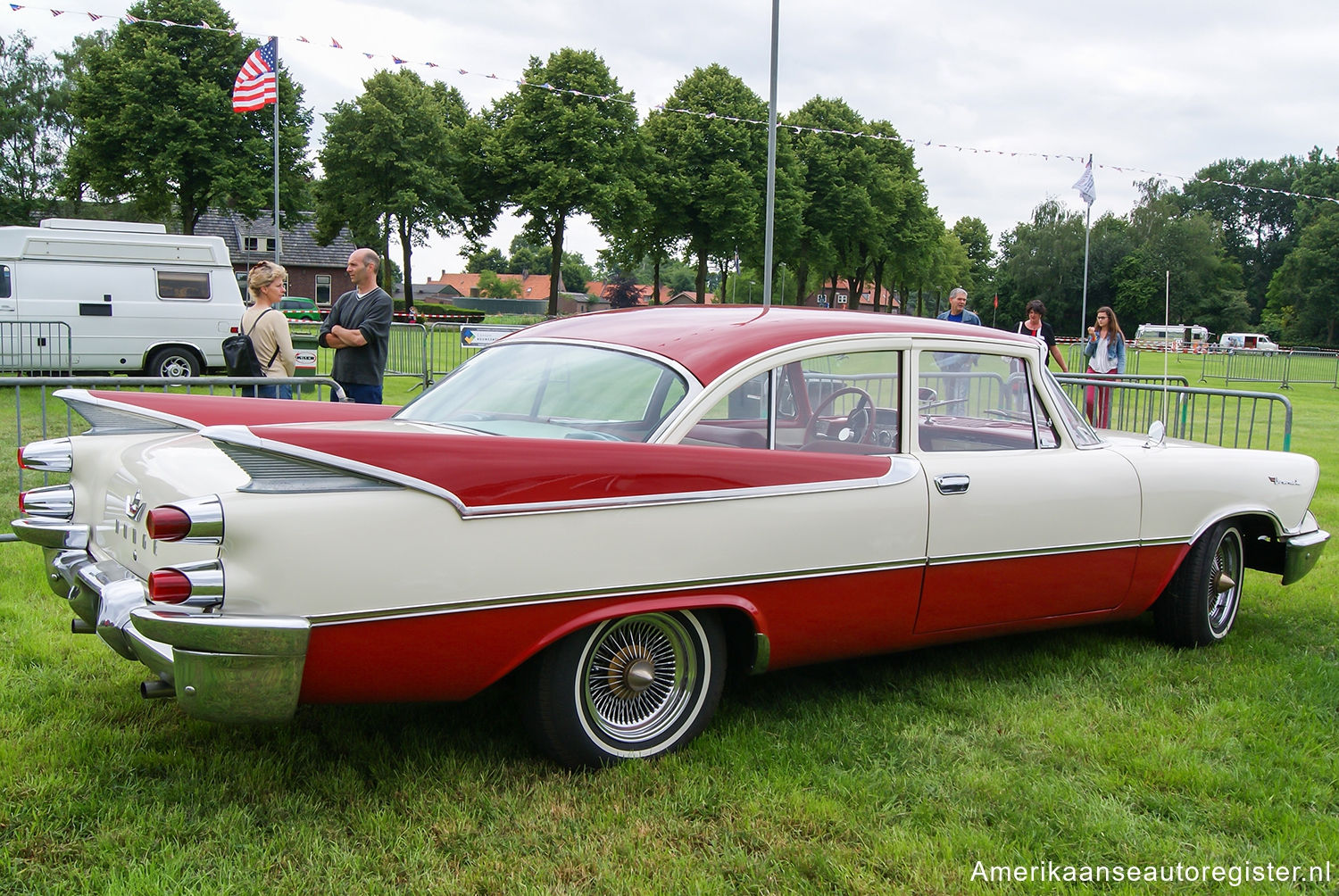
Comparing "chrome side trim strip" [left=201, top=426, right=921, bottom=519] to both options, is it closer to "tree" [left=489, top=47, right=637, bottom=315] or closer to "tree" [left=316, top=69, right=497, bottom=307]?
"tree" [left=489, top=47, right=637, bottom=315]

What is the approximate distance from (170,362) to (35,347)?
1.86 meters

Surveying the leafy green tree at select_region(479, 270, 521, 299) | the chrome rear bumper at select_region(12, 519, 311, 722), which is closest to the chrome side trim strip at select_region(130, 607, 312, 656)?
the chrome rear bumper at select_region(12, 519, 311, 722)

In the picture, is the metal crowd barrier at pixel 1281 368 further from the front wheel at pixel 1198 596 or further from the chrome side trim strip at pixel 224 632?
the chrome side trim strip at pixel 224 632

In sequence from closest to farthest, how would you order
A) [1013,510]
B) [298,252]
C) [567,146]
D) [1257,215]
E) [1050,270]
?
[1013,510]
[567,146]
[298,252]
[1050,270]
[1257,215]

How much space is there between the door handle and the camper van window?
15.9 meters

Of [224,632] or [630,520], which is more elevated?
[630,520]

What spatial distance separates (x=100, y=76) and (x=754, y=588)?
123ft

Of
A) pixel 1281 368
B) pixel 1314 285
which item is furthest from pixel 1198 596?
pixel 1314 285

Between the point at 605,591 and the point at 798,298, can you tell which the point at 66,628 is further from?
the point at 798,298

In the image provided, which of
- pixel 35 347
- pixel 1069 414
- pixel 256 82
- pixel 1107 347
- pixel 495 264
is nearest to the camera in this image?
pixel 1069 414

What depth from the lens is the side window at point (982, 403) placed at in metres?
4.00

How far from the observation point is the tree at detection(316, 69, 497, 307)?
3931 centimetres

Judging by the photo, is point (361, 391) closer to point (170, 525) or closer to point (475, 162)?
point (170, 525)

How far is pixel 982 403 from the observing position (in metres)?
4.25
